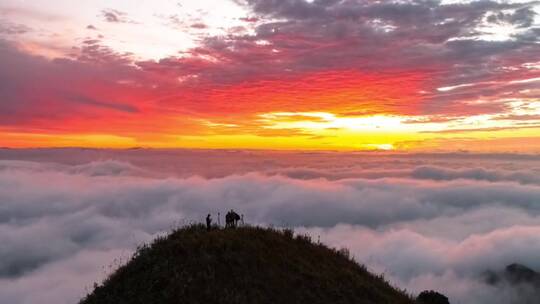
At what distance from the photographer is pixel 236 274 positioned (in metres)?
20.9

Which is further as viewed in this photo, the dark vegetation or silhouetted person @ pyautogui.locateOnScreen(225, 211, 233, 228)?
the dark vegetation

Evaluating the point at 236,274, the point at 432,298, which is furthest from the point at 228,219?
the point at 432,298

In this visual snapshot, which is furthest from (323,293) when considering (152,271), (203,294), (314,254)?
(152,271)

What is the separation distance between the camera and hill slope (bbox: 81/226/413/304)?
1962 centimetres

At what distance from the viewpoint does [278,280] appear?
21109 millimetres

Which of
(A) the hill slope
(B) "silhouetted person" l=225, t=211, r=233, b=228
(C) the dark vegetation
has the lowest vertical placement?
(C) the dark vegetation

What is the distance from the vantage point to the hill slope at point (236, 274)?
1962 centimetres

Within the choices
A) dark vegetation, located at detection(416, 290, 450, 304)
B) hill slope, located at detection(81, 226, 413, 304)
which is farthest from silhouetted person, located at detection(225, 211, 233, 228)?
dark vegetation, located at detection(416, 290, 450, 304)

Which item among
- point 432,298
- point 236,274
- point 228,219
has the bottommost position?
point 432,298

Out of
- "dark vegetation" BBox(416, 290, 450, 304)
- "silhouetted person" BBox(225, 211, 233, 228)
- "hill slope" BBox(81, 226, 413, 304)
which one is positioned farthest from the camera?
"dark vegetation" BBox(416, 290, 450, 304)

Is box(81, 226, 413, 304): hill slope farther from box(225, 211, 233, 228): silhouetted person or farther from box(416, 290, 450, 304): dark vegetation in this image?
box(416, 290, 450, 304): dark vegetation

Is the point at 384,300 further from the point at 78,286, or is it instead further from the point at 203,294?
the point at 78,286

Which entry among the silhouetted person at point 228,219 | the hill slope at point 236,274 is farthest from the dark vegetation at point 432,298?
the silhouetted person at point 228,219

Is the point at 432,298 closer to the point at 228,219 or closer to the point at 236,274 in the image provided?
the point at 228,219
